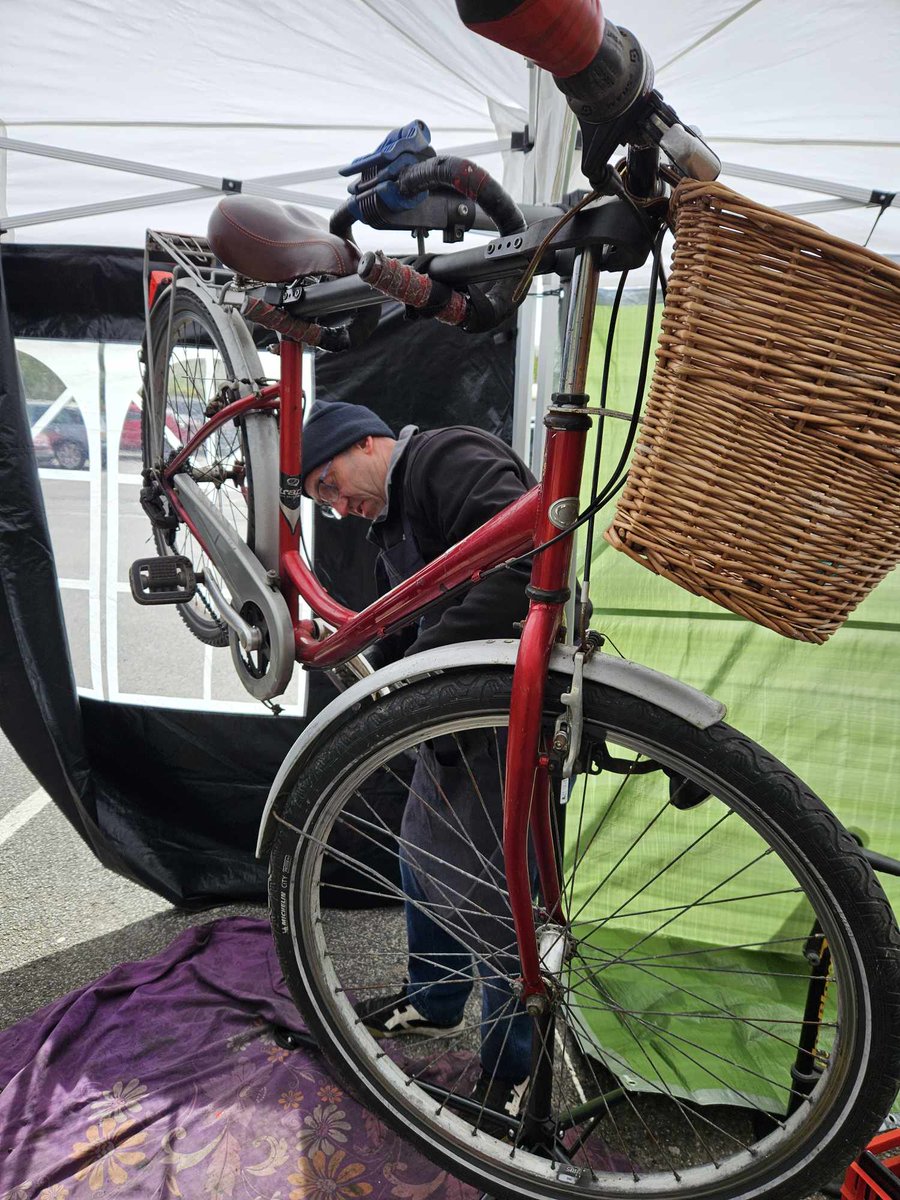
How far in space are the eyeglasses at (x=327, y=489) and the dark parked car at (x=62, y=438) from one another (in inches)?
50.8

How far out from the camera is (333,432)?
5.35 feet

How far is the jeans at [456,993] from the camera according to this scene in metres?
1.51

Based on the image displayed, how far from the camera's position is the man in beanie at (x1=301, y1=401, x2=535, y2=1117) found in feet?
4.36

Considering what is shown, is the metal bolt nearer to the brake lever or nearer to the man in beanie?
the man in beanie

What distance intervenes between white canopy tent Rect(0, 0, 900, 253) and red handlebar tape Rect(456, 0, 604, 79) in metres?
1.06

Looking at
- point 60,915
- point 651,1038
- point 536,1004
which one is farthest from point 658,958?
point 60,915

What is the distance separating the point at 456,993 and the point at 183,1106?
2.13 feet

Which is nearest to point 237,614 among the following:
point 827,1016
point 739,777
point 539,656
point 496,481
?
point 496,481

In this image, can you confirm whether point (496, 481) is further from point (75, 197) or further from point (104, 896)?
point (104, 896)

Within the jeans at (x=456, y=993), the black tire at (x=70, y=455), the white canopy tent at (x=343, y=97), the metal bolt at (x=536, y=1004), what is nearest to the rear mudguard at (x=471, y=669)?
the jeans at (x=456, y=993)

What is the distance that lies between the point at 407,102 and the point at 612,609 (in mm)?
1349

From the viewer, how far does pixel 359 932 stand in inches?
101

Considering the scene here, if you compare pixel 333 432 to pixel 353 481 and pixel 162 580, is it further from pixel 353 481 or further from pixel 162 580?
pixel 162 580

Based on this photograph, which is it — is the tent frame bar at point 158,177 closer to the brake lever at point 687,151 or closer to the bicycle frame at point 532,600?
the bicycle frame at point 532,600
